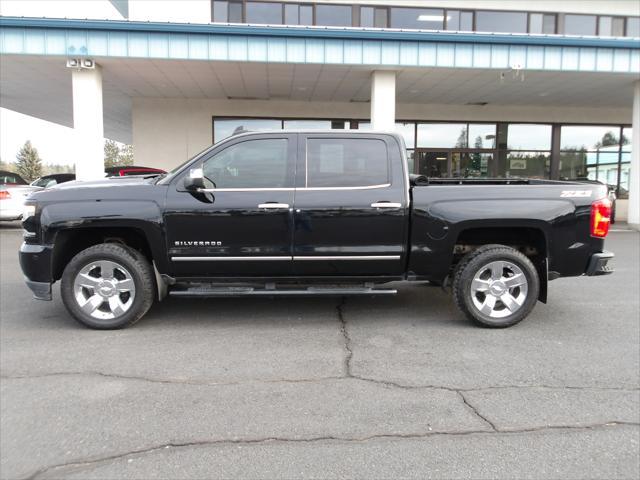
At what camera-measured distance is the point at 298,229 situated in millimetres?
4863

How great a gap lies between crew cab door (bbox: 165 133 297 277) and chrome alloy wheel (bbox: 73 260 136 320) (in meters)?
0.51

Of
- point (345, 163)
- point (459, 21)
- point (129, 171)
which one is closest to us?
point (345, 163)

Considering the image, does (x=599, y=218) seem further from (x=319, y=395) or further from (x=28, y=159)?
(x=28, y=159)

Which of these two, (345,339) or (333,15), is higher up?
(333,15)

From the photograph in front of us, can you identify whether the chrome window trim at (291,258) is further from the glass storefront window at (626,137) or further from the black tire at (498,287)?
the glass storefront window at (626,137)

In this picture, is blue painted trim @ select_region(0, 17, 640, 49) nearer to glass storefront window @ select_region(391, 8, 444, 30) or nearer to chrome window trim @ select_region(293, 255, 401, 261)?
glass storefront window @ select_region(391, 8, 444, 30)

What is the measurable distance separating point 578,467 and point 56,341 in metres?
4.30

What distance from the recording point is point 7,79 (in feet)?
48.5

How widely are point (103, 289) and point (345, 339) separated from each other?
2407 mm

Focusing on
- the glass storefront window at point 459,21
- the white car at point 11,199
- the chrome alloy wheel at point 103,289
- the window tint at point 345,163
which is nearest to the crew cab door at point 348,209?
the window tint at point 345,163

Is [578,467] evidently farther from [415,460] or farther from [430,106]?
[430,106]

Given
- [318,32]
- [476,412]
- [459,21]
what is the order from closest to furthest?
[476,412], [318,32], [459,21]

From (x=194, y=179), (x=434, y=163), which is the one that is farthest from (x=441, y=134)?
(x=194, y=179)

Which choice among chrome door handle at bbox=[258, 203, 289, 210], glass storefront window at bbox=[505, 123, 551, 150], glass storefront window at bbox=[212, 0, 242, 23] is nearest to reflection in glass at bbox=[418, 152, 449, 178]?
glass storefront window at bbox=[505, 123, 551, 150]
